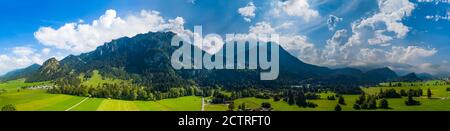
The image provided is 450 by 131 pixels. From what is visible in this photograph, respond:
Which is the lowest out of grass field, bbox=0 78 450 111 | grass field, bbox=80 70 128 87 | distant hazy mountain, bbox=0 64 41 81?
grass field, bbox=0 78 450 111

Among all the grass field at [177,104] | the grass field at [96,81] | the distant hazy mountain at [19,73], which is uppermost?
the distant hazy mountain at [19,73]

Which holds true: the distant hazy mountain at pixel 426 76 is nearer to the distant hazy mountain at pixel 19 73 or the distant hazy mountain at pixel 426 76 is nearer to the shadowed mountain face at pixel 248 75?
the shadowed mountain face at pixel 248 75

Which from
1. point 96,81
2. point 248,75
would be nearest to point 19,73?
point 96,81

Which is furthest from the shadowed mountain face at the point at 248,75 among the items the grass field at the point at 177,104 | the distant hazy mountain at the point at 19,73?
the grass field at the point at 177,104

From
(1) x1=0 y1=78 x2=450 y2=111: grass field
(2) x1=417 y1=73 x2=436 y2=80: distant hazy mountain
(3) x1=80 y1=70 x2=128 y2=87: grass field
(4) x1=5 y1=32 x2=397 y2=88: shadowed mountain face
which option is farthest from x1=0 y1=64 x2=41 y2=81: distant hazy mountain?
(2) x1=417 y1=73 x2=436 y2=80: distant hazy mountain

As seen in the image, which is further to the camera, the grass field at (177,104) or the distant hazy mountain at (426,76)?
the distant hazy mountain at (426,76)

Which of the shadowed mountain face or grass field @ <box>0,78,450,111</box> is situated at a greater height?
the shadowed mountain face

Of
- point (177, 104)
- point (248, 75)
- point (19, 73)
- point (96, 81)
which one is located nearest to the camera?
point (177, 104)

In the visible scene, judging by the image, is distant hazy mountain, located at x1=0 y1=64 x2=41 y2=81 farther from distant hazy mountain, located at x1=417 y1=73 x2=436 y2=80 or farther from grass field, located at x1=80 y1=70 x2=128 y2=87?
distant hazy mountain, located at x1=417 y1=73 x2=436 y2=80

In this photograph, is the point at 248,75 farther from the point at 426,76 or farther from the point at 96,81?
the point at 96,81
